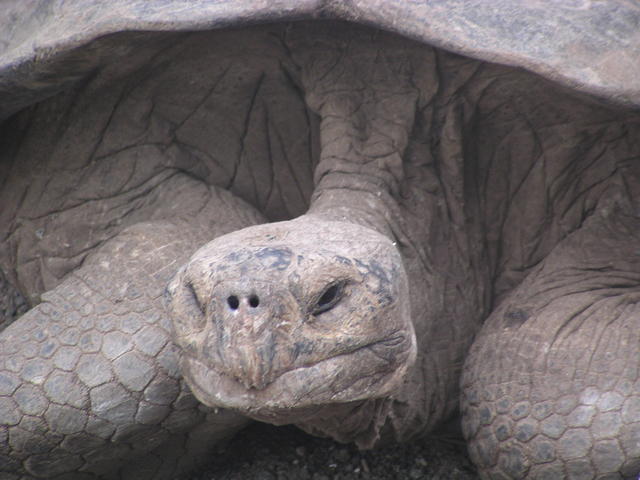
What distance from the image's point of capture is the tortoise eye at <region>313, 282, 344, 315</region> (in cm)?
206

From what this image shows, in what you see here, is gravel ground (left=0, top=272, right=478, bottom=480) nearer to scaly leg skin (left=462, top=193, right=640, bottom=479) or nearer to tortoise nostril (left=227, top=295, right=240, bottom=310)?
scaly leg skin (left=462, top=193, right=640, bottom=479)

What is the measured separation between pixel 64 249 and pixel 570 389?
1.49 metres

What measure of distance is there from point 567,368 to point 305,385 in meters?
0.81

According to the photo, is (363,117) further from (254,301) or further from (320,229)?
(254,301)

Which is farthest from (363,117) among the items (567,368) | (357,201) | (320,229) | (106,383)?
(106,383)

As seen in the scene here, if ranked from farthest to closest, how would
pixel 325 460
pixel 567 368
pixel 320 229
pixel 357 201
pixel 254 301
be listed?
1. pixel 325 460
2. pixel 357 201
3. pixel 567 368
4. pixel 320 229
5. pixel 254 301

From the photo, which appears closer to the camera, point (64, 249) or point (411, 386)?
point (411, 386)

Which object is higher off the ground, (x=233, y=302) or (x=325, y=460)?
(x=233, y=302)

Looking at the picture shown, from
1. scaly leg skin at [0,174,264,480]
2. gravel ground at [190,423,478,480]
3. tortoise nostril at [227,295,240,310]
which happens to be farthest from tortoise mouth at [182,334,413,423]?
gravel ground at [190,423,478,480]

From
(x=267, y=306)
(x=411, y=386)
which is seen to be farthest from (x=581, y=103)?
(x=267, y=306)

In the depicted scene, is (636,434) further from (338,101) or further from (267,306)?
(338,101)

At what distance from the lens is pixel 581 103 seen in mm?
2777

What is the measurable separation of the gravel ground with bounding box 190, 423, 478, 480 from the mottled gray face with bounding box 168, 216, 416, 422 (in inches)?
25.7

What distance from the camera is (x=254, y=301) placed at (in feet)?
6.54
